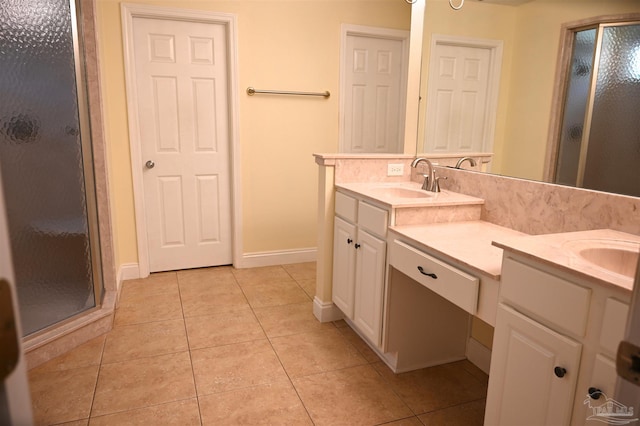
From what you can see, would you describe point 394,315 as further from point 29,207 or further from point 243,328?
point 29,207

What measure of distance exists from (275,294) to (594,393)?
2378 millimetres

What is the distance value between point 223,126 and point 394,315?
7.19 ft

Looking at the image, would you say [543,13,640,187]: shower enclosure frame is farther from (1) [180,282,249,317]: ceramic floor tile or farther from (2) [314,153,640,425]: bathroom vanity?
(1) [180,282,249,317]: ceramic floor tile

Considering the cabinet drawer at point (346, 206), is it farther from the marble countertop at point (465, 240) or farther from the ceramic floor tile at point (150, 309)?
the ceramic floor tile at point (150, 309)

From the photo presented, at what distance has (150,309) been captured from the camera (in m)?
2.93

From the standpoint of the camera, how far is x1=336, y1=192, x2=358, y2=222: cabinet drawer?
7.82 ft

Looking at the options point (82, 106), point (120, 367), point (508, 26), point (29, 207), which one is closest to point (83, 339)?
point (120, 367)

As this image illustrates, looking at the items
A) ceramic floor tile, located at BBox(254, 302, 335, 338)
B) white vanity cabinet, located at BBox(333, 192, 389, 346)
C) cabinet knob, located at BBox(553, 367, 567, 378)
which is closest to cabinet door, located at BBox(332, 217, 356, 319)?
white vanity cabinet, located at BBox(333, 192, 389, 346)

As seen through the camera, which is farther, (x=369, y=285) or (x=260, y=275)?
(x=260, y=275)

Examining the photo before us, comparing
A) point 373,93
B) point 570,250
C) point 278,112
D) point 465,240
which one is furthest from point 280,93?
point 570,250

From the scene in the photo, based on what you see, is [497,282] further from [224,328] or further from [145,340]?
[145,340]

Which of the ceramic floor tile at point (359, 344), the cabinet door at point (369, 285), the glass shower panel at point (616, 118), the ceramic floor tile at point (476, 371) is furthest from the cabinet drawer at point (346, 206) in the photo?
the glass shower panel at point (616, 118)

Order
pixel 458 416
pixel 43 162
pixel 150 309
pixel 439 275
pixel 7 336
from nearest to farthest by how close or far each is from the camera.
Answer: pixel 7 336 < pixel 439 275 < pixel 458 416 < pixel 43 162 < pixel 150 309

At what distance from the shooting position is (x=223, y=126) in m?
3.54
